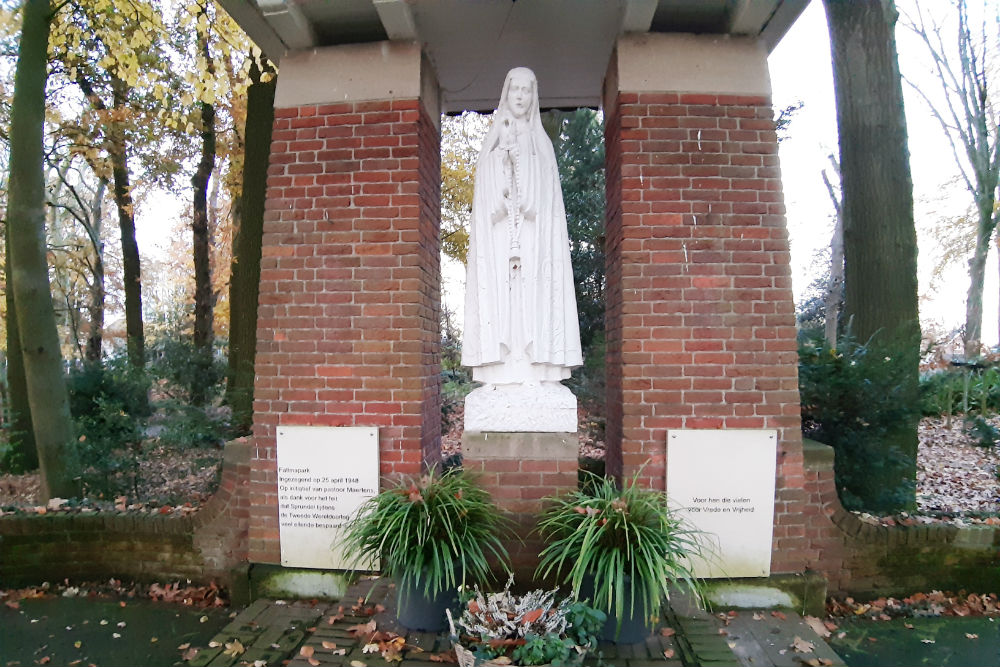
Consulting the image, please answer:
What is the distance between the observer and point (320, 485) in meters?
3.82

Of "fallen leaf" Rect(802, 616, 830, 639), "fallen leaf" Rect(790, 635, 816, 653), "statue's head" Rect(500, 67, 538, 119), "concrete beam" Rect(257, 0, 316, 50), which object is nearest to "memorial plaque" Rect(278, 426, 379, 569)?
"statue's head" Rect(500, 67, 538, 119)

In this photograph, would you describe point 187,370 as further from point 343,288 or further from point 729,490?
point 729,490

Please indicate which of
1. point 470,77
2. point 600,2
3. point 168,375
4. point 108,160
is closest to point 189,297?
point 108,160

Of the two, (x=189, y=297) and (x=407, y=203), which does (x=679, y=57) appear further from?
(x=189, y=297)

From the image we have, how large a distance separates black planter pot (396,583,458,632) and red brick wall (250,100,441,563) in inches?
34.9

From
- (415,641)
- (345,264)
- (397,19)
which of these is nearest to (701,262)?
(345,264)

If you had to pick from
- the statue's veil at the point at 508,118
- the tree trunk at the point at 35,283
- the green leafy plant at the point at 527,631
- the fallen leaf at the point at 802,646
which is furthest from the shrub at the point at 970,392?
the tree trunk at the point at 35,283

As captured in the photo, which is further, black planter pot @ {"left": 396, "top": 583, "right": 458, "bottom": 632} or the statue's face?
the statue's face

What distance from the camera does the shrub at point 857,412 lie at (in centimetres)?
443

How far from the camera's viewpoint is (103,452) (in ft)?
20.1

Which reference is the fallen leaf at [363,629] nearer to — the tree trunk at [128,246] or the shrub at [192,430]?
the shrub at [192,430]

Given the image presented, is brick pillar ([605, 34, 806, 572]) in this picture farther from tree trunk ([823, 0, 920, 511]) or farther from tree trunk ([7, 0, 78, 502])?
tree trunk ([7, 0, 78, 502])

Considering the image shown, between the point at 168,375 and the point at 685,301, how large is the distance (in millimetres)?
6361

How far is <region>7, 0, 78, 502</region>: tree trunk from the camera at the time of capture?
222 inches
